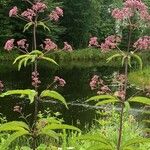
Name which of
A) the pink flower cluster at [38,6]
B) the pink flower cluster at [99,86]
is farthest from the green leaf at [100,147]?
the pink flower cluster at [38,6]

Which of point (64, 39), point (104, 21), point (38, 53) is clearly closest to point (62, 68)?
point (64, 39)

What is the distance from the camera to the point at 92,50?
58.2 meters

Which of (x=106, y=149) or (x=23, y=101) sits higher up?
(x=106, y=149)

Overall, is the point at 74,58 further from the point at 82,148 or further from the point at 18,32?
the point at 82,148

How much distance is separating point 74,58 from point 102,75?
14.7 metres

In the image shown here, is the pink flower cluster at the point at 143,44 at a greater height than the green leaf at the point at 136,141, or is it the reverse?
the pink flower cluster at the point at 143,44

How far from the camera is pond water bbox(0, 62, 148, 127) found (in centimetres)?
2277

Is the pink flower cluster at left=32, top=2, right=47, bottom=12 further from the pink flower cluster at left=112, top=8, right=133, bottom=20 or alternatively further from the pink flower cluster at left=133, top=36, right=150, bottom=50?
the pink flower cluster at left=133, top=36, right=150, bottom=50

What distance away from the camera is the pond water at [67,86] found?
896 inches

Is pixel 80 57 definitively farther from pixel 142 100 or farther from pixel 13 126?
pixel 13 126

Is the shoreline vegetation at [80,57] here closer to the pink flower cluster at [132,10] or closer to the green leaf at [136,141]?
the pink flower cluster at [132,10]

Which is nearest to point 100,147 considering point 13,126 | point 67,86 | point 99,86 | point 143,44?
point 13,126

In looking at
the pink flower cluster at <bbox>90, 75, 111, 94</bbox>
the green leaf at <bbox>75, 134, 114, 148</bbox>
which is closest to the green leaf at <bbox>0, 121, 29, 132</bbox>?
the green leaf at <bbox>75, 134, 114, 148</bbox>

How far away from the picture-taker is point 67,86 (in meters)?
33.7
